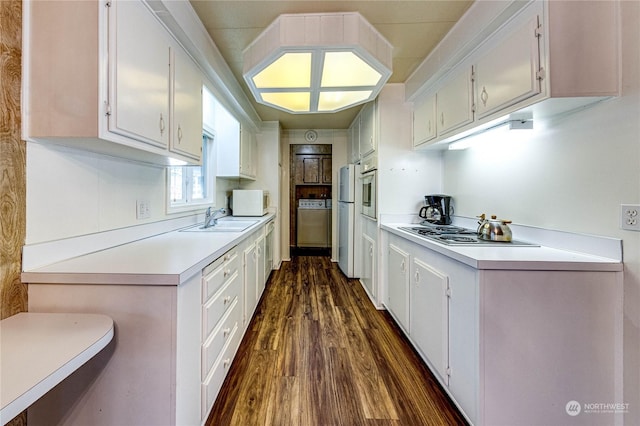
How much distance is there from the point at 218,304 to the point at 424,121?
2.28m

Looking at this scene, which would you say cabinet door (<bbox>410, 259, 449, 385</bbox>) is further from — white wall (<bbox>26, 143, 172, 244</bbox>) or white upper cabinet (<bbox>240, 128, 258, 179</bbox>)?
white upper cabinet (<bbox>240, 128, 258, 179</bbox>)

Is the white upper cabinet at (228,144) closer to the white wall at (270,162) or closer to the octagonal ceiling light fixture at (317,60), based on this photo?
the octagonal ceiling light fixture at (317,60)

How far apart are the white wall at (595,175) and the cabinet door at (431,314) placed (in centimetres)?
72

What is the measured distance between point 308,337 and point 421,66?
8.43ft

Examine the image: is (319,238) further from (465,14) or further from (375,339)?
(465,14)

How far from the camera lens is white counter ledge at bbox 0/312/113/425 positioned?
63 cm

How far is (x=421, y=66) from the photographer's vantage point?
2406mm

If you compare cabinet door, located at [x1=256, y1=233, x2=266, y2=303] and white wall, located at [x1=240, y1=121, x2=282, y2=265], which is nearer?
cabinet door, located at [x1=256, y1=233, x2=266, y2=303]

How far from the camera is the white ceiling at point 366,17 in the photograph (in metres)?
1.71

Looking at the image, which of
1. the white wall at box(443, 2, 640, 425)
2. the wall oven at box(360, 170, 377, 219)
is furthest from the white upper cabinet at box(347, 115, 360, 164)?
the white wall at box(443, 2, 640, 425)

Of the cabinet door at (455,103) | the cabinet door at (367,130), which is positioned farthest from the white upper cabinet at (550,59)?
the cabinet door at (367,130)

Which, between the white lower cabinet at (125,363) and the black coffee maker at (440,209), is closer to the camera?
the white lower cabinet at (125,363)

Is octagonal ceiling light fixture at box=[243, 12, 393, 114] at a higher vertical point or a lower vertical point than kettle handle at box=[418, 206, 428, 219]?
higher

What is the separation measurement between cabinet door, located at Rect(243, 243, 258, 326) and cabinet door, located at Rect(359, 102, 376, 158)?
67.1 inches
